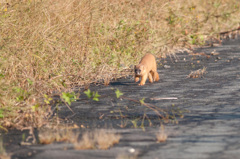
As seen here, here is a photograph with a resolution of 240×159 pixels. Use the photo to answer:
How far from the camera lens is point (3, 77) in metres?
7.61

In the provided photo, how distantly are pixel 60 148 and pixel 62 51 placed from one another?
15.7 ft

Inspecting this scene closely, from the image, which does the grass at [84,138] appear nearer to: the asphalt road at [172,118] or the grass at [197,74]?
the asphalt road at [172,118]

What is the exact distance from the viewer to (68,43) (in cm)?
1023

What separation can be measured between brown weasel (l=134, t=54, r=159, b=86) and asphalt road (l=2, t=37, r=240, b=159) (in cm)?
18

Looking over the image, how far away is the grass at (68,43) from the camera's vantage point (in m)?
7.36

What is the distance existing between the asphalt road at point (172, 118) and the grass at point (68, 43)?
60 centimetres

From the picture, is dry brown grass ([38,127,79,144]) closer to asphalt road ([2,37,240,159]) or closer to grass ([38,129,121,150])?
grass ([38,129,121,150])

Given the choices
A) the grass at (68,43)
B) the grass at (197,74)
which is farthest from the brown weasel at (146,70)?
the grass at (197,74)

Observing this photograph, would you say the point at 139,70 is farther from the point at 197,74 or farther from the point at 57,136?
the point at 57,136

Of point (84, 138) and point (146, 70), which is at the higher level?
point (146, 70)

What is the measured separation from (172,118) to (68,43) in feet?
13.7

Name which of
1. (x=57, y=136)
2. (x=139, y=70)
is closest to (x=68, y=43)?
(x=139, y=70)

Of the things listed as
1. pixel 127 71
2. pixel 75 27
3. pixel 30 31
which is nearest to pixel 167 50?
pixel 127 71

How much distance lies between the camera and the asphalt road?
5.01 meters
